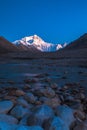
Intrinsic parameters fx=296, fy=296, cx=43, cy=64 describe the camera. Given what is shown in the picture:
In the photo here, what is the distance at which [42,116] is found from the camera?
4344 mm

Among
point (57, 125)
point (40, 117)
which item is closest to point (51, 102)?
point (40, 117)

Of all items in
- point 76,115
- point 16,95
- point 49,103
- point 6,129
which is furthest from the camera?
point 16,95

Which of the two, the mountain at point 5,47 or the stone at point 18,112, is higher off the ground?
the mountain at point 5,47

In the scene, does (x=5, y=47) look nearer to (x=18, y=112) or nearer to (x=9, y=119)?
(x=18, y=112)

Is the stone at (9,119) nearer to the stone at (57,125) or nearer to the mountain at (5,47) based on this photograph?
the stone at (57,125)

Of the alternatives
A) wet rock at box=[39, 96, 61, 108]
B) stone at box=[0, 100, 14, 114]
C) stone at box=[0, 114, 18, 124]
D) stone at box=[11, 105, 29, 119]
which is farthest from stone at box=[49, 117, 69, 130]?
wet rock at box=[39, 96, 61, 108]

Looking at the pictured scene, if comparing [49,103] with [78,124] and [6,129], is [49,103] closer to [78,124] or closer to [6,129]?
[78,124]

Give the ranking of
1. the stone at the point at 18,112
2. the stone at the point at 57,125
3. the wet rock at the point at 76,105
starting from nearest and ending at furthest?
the stone at the point at 57,125
the stone at the point at 18,112
the wet rock at the point at 76,105

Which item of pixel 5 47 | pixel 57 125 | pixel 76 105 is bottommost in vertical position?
pixel 76 105

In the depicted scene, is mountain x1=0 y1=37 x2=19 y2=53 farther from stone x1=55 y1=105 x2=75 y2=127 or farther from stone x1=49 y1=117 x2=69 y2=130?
stone x1=49 y1=117 x2=69 y2=130

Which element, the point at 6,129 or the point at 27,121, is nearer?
the point at 6,129

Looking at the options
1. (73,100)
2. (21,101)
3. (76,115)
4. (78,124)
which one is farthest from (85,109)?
(78,124)

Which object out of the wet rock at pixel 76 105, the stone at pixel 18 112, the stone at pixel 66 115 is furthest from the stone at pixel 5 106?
the wet rock at pixel 76 105

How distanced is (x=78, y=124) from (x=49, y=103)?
1727 millimetres
